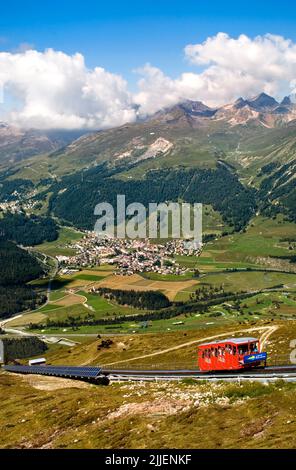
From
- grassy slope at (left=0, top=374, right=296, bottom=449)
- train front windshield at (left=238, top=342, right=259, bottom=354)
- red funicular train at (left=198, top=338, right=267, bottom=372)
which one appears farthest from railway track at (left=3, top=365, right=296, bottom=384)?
grassy slope at (left=0, top=374, right=296, bottom=449)

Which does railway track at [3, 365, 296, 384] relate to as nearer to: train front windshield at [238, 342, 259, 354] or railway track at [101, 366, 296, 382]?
railway track at [101, 366, 296, 382]

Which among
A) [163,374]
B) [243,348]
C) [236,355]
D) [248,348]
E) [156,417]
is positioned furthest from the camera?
[163,374]

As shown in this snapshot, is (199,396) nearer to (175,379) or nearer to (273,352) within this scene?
(175,379)

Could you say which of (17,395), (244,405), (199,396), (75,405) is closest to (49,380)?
(17,395)

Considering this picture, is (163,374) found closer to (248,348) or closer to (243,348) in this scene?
(243,348)

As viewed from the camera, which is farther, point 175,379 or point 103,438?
point 175,379

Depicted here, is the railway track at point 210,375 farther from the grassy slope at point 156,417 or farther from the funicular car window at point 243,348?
the grassy slope at point 156,417

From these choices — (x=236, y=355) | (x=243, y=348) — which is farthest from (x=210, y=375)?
(x=243, y=348)
